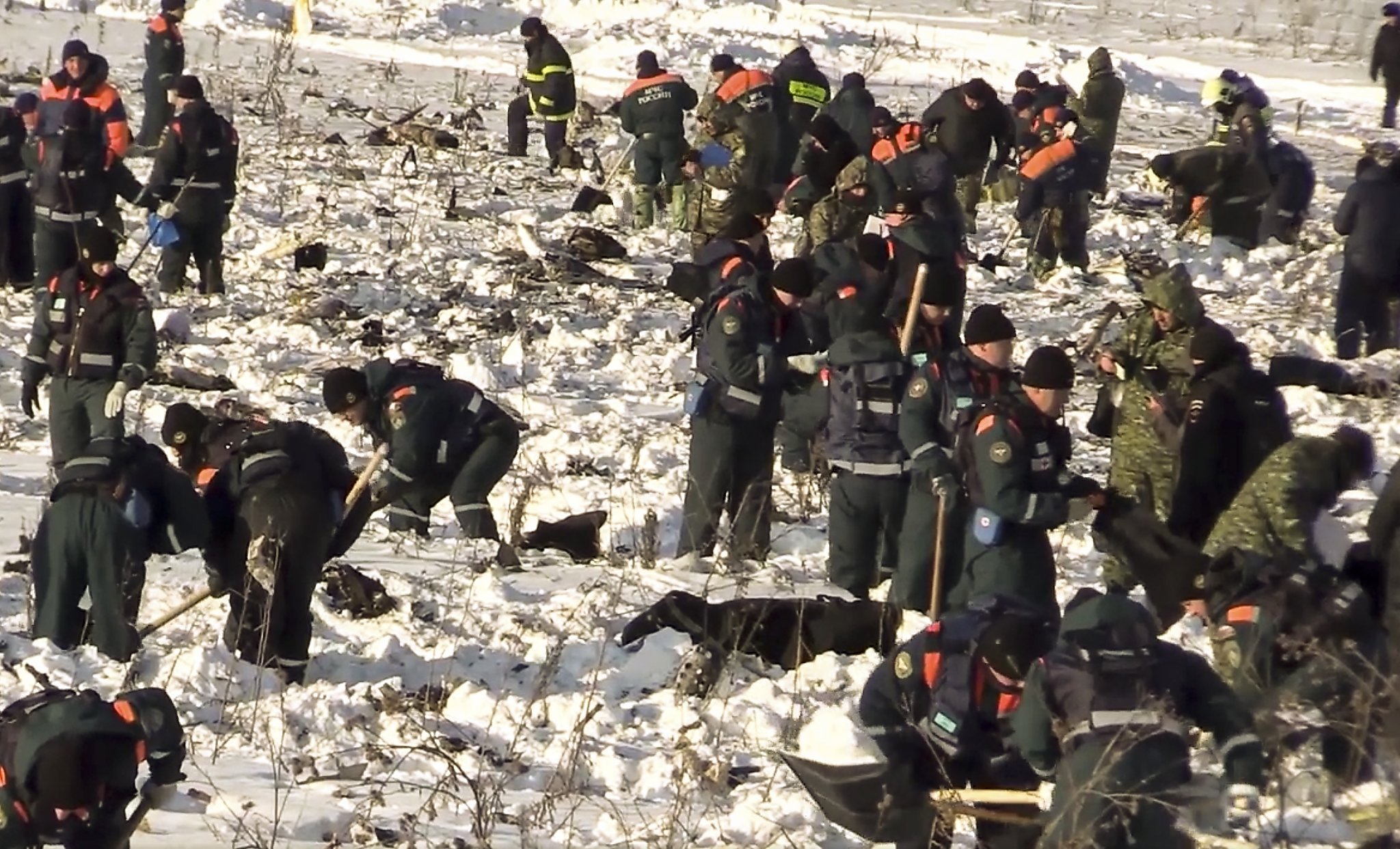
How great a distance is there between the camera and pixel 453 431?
1012 centimetres

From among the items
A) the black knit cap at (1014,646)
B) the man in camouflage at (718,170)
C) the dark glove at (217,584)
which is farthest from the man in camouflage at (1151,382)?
the man in camouflage at (718,170)

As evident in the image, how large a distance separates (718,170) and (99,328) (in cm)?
628

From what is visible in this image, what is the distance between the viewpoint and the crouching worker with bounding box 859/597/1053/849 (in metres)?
6.18

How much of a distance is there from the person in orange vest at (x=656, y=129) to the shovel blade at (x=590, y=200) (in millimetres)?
558

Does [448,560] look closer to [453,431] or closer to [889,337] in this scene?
[453,431]

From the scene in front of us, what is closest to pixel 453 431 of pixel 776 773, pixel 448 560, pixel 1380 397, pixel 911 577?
pixel 448 560

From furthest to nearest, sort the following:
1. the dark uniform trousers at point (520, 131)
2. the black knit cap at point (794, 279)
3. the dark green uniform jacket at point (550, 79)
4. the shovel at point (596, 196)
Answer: the dark uniform trousers at point (520, 131), the dark green uniform jacket at point (550, 79), the shovel at point (596, 196), the black knit cap at point (794, 279)

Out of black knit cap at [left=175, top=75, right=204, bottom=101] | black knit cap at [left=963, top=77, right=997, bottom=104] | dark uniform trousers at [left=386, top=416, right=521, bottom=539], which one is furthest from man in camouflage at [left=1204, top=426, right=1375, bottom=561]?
black knit cap at [left=175, top=75, right=204, bottom=101]

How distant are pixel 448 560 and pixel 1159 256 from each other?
889cm

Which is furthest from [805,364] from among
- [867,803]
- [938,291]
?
[867,803]

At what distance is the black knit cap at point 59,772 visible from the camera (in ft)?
17.9

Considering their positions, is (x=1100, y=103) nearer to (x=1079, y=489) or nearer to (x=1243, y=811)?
(x=1079, y=489)

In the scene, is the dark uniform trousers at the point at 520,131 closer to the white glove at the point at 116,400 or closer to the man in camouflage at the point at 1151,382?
the white glove at the point at 116,400

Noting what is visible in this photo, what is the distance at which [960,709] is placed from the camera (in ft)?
20.5
